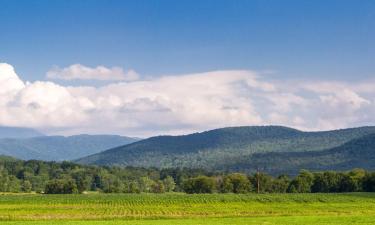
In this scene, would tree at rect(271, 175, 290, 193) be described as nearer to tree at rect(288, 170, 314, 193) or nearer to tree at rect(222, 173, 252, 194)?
tree at rect(288, 170, 314, 193)

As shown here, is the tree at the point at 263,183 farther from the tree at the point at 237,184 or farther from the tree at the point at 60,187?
the tree at the point at 60,187

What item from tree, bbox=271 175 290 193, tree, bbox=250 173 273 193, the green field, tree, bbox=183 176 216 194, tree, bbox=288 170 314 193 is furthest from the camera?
tree, bbox=183 176 216 194

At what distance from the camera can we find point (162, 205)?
102812 mm

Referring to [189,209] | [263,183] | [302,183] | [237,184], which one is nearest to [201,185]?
[237,184]

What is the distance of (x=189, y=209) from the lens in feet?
313

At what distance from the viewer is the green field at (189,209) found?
241 feet

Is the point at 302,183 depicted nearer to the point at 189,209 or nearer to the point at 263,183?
the point at 263,183

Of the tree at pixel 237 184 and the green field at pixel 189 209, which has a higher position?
the tree at pixel 237 184

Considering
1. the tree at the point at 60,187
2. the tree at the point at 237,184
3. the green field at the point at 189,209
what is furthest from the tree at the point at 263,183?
the green field at the point at 189,209

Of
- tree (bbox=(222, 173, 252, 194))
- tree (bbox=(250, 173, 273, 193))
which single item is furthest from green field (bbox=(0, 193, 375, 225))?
tree (bbox=(250, 173, 273, 193))

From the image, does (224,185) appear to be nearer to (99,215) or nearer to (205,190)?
(205,190)

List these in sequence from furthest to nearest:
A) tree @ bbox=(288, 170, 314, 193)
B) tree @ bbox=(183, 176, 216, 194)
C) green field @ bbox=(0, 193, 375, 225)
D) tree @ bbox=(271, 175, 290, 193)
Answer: tree @ bbox=(183, 176, 216, 194) < tree @ bbox=(271, 175, 290, 193) < tree @ bbox=(288, 170, 314, 193) < green field @ bbox=(0, 193, 375, 225)

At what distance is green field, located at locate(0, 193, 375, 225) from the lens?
241 ft

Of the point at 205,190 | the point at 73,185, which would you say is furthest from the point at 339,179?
the point at 73,185
